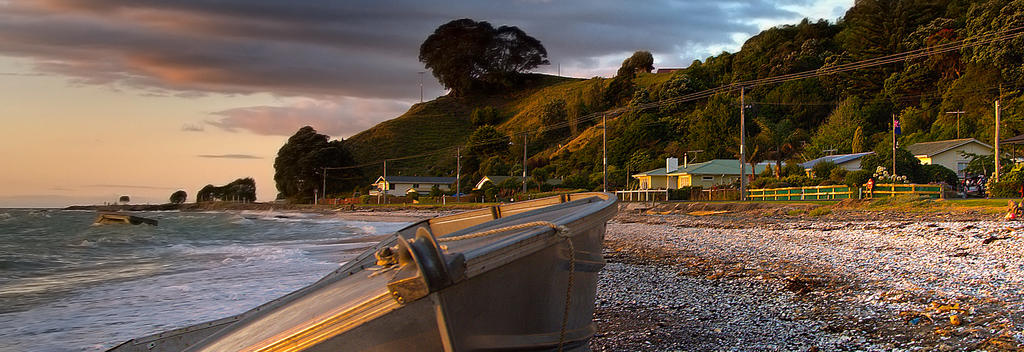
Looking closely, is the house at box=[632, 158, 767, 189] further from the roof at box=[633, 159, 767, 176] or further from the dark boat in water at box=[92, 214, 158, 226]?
the dark boat in water at box=[92, 214, 158, 226]

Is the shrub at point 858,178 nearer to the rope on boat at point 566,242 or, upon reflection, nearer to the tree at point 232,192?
the rope on boat at point 566,242

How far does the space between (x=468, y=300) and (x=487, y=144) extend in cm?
8917

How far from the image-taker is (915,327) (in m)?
6.41

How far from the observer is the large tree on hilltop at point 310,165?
101125 mm

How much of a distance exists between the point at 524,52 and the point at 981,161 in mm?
140268

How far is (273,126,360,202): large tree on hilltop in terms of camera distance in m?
101

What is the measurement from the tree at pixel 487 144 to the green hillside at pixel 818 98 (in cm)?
106

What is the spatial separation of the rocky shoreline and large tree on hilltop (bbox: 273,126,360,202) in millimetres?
90501

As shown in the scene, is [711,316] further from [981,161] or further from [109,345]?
[981,161]

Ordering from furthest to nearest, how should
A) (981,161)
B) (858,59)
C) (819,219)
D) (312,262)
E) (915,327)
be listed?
(858,59)
(981,161)
(819,219)
(312,262)
(915,327)

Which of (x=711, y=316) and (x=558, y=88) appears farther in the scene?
(x=558, y=88)

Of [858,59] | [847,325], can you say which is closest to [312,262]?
[847,325]

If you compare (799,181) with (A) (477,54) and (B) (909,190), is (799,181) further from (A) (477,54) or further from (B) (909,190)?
(A) (477,54)

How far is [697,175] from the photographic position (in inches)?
2012
